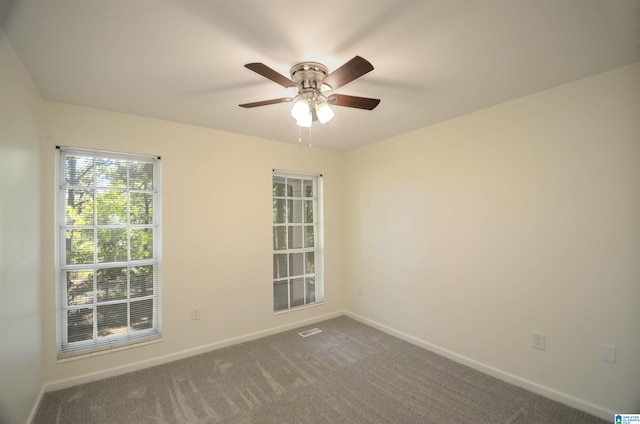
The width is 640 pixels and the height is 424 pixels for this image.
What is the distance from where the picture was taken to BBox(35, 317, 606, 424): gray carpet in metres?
2.03

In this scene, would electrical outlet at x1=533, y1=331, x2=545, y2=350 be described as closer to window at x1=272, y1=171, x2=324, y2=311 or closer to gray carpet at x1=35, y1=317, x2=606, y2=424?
gray carpet at x1=35, y1=317, x2=606, y2=424

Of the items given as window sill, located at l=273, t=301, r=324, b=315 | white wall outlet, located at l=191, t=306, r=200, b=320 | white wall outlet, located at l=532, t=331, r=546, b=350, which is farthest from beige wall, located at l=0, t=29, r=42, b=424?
white wall outlet, located at l=532, t=331, r=546, b=350

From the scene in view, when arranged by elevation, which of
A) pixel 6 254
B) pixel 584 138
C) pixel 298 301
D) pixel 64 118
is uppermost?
pixel 64 118

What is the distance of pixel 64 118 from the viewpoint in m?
2.41

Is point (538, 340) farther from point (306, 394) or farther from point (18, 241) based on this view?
point (18, 241)

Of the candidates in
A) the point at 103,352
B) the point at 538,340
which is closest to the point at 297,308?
the point at 103,352

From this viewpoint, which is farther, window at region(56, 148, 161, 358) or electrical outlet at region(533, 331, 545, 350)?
window at region(56, 148, 161, 358)

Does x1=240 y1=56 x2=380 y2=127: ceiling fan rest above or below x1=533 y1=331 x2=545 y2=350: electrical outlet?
above

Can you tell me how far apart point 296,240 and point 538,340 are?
9.06 ft

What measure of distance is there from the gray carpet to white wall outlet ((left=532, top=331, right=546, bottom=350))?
387 millimetres

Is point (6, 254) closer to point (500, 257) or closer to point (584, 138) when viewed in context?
point (500, 257)

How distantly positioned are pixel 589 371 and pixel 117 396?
12.0 ft

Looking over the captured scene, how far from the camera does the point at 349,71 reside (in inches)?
58.2

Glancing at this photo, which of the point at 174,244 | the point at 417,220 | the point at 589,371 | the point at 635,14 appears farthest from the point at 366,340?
the point at 635,14
